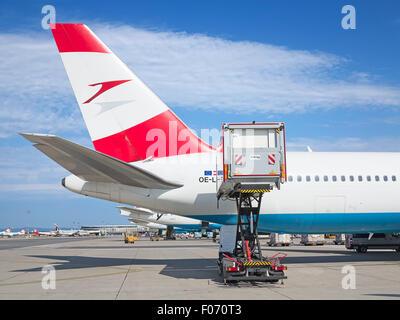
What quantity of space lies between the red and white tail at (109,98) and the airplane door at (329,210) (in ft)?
27.7

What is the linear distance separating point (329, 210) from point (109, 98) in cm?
1189

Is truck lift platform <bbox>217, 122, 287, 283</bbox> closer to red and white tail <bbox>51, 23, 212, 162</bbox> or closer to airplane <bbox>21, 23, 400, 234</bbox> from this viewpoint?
airplane <bbox>21, 23, 400, 234</bbox>

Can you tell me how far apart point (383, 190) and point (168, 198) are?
1086 centimetres

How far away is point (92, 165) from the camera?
1587 cm

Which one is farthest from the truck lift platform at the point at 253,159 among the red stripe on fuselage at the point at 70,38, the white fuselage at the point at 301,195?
the red stripe on fuselage at the point at 70,38

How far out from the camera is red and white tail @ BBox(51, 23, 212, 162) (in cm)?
1812

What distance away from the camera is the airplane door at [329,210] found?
1934 cm

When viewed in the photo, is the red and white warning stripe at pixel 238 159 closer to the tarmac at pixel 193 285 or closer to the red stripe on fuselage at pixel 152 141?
the tarmac at pixel 193 285

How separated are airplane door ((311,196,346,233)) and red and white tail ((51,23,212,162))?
843 centimetres

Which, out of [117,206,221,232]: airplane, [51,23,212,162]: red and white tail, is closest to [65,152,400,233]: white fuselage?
[51,23,212,162]: red and white tail

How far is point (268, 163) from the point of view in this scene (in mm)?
14070

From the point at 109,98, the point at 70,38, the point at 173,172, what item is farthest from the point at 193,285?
the point at 70,38

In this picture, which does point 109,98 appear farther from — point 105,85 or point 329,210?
point 329,210

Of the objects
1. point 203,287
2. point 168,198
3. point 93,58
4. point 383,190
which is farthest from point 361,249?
point 93,58
